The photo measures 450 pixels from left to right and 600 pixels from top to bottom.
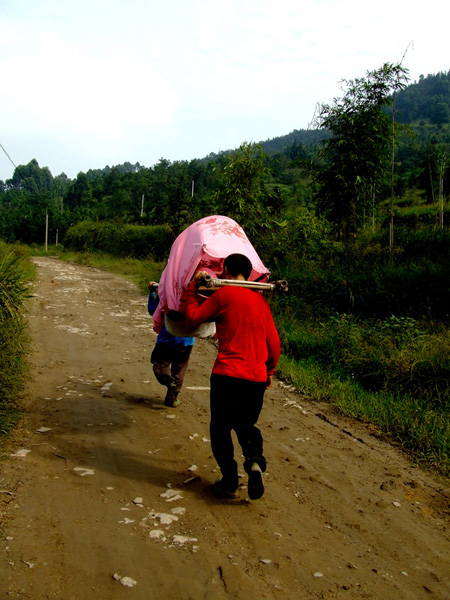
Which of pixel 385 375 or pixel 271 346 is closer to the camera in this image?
pixel 271 346

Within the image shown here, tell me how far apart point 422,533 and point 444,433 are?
171 centimetres

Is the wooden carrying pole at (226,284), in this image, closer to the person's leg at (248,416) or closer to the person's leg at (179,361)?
the person's leg at (248,416)

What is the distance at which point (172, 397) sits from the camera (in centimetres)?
580

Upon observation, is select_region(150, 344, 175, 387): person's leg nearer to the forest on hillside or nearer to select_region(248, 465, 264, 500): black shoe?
select_region(248, 465, 264, 500): black shoe

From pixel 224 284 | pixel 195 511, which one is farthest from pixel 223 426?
pixel 224 284

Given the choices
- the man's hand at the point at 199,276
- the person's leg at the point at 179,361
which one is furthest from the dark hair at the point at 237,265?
the person's leg at the point at 179,361

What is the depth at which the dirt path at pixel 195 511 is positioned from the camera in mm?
2801

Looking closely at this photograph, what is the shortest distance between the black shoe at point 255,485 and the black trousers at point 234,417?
8 centimetres

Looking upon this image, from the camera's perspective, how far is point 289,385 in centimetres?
702

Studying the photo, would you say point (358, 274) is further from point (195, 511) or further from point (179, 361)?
point (195, 511)

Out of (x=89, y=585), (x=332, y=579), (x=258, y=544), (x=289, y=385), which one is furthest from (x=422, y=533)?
(x=289, y=385)

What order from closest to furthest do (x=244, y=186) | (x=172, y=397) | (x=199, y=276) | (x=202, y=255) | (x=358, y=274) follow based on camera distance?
(x=199, y=276)
(x=202, y=255)
(x=172, y=397)
(x=358, y=274)
(x=244, y=186)

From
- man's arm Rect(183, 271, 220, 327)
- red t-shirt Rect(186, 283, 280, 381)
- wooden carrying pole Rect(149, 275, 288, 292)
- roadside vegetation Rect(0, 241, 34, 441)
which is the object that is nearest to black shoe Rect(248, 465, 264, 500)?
red t-shirt Rect(186, 283, 280, 381)

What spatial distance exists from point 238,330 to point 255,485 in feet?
3.49
